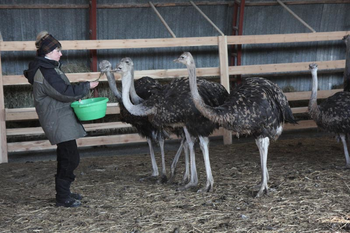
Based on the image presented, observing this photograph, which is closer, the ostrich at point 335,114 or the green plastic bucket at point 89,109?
the green plastic bucket at point 89,109

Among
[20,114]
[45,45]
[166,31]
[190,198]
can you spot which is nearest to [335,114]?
[190,198]

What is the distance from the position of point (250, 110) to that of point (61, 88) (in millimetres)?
2182

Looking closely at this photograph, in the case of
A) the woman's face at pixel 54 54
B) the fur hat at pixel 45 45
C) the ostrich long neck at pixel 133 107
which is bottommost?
the ostrich long neck at pixel 133 107

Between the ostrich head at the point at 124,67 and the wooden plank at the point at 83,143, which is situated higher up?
the ostrich head at the point at 124,67

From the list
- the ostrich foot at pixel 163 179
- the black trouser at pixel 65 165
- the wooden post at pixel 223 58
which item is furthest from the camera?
the wooden post at pixel 223 58

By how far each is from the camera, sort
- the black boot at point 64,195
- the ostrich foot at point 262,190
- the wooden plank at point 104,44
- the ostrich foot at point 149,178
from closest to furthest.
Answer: the black boot at point 64,195 → the ostrich foot at point 262,190 → the ostrich foot at point 149,178 → the wooden plank at point 104,44

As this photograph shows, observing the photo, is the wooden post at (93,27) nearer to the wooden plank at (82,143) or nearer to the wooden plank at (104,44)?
the wooden plank at (104,44)

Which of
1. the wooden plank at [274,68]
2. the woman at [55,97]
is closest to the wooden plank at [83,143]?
the wooden plank at [274,68]

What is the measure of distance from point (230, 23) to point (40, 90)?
6.64 meters

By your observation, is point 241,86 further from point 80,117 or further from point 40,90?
point 40,90

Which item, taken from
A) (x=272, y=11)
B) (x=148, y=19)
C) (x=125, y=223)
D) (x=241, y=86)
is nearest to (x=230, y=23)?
(x=272, y=11)

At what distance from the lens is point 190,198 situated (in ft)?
18.9

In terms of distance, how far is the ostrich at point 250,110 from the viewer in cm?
552

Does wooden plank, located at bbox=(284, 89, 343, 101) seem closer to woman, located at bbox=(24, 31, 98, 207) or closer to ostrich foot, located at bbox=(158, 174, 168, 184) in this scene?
ostrich foot, located at bbox=(158, 174, 168, 184)
